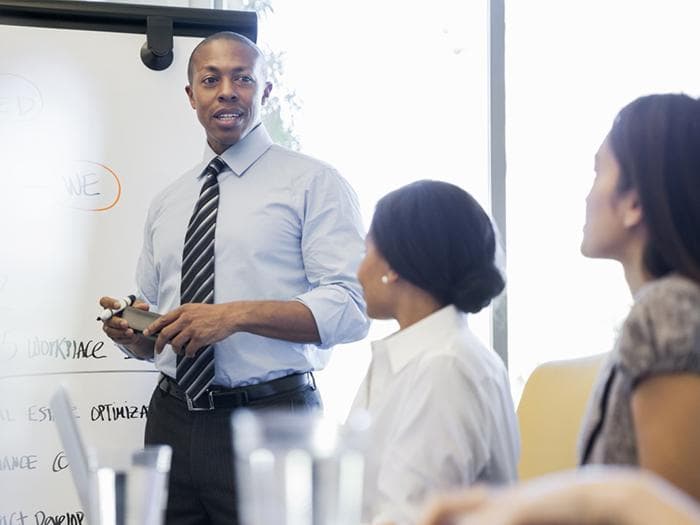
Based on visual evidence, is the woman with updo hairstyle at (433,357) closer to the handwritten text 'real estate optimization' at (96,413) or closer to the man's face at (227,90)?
the man's face at (227,90)

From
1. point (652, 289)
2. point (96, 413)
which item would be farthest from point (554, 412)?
point (96, 413)

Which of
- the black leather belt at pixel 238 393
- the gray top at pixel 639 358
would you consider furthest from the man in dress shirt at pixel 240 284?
the gray top at pixel 639 358

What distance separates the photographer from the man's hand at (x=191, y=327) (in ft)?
7.64

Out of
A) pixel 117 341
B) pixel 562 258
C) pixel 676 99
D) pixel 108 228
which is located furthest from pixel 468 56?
pixel 676 99

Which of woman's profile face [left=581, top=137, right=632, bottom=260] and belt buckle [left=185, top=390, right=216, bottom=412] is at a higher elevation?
woman's profile face [left=581, top=137, right=632, bottom=260]

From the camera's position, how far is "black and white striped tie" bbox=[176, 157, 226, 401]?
2.46 m

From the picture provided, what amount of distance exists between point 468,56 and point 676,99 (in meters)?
2.23

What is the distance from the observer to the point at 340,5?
3609 mm

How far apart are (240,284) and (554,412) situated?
900 millimetres

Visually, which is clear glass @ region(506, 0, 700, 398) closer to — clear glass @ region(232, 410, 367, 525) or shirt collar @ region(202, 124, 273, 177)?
shirt collar @ region(202, 124, 273, 177)

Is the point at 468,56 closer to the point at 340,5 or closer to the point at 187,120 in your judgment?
the point at 340,5

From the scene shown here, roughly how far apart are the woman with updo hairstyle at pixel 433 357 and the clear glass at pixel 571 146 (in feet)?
5.68

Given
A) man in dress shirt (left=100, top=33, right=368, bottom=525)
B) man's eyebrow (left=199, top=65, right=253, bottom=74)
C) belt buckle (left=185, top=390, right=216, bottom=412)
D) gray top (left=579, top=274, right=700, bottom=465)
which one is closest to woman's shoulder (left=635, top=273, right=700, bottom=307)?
gray top (left=579, top=274, right=700, bottom=465)

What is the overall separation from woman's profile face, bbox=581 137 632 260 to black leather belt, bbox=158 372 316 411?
111 centimetres
